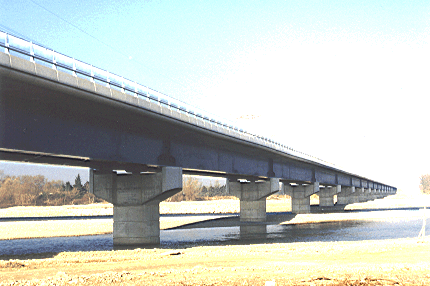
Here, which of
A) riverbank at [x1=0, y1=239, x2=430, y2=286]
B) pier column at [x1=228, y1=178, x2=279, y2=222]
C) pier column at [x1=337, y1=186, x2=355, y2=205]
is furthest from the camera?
pier column at [x1=337, y1=186, x2=355, y2=205]

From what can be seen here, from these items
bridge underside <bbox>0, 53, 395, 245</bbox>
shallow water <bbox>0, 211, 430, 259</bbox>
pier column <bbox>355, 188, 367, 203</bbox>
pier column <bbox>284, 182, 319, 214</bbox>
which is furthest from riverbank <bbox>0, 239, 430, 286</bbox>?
pier column <bbox>355, 188, 367, 203</bbox>

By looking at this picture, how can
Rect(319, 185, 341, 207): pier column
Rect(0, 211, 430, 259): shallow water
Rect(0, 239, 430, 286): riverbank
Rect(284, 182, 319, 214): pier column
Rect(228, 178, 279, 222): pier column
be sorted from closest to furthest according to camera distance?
Rect(0, 239, 430, 286): riverbank, Rect(0, 211, 430, 259): shallow water, Rect(228, 178, 279, 222): pier column, Rect(284, 182, 319, 214): pier column, Rect(319, 185, 341, 207): pier column

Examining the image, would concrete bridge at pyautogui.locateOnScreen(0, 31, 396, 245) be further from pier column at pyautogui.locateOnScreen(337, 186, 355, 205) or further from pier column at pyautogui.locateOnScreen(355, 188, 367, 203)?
pier column at pyautogui.locateOnScreen(355, 188, 367, 203)

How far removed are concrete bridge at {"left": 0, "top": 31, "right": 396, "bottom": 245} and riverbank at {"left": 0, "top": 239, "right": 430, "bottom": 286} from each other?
20.2 feet

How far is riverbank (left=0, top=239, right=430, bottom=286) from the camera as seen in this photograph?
1573 cm

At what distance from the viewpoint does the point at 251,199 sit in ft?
226

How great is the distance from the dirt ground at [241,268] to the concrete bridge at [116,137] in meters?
6.16

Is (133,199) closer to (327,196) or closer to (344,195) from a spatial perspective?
(327,196)

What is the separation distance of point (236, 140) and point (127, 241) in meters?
14.7

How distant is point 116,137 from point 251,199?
42869mm

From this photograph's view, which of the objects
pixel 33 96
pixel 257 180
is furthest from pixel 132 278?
pixel 257 180

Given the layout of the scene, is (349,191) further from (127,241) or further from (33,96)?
(33,96)

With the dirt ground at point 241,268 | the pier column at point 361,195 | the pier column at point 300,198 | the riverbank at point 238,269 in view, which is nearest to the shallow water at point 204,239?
the dirt ground at point 241,268

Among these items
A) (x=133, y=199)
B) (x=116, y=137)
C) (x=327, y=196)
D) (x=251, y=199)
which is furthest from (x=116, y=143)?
(x=327, y=196)
